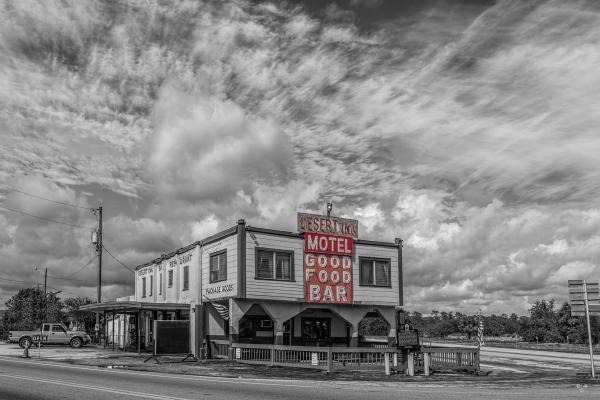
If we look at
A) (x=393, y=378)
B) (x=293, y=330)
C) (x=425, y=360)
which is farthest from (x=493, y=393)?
(x=293, y=330)

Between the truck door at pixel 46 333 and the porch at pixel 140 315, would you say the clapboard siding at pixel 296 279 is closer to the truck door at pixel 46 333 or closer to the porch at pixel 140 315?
the porch at pixel 140 315

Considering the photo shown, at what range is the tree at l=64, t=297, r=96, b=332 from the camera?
66762 mm

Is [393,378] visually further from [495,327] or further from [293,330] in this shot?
[495,327]

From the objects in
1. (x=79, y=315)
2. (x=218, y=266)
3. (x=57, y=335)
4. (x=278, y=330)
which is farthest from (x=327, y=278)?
(x=79, y=315)

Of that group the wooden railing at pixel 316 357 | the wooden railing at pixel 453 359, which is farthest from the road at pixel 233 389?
the wooden railing at pixel 453 359

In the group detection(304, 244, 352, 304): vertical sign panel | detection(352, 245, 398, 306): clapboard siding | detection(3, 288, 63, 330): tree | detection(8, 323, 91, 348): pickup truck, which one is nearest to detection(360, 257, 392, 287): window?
detection(352, 245, 398, 306): clapboard siding

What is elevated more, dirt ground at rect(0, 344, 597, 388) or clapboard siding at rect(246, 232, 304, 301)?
clapboard siding at rect(246, 232, 304, 301)

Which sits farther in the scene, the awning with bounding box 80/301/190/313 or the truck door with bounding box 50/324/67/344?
the truck door with bounding box 50/324/67/344

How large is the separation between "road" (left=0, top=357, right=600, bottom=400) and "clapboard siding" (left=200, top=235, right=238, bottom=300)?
9235 millimetres

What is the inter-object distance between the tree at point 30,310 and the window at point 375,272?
51.4 metres

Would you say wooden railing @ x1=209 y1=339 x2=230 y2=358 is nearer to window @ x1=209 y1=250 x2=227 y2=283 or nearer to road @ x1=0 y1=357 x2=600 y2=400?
window @ x1=209 y1=250 x2=227 y2=283

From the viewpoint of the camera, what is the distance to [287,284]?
1178 inches

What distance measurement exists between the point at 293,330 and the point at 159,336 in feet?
22.8

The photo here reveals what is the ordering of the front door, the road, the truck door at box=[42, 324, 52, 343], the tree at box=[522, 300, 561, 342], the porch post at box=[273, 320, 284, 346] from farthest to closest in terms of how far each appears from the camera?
the tree at box=[522, 300, 561, 342] → the truck door at box=[42, 324, 52, 343] → the front door → the porch post at box=[273, 320, 284, 346] → the road
